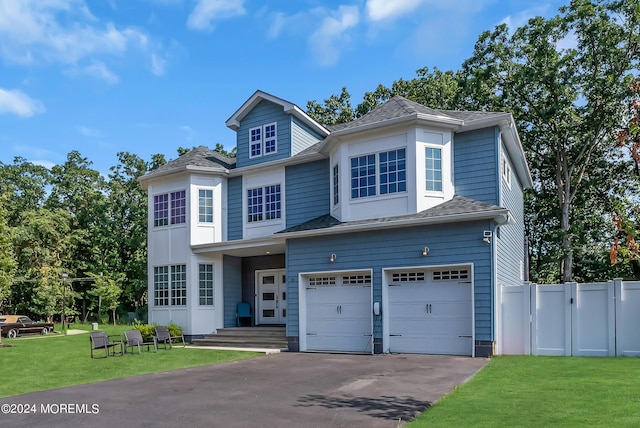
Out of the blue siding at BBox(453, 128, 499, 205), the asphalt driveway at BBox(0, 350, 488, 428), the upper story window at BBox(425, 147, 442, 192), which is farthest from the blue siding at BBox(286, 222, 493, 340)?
the asphalt driveway at BBox(0, 350, 488, 428)

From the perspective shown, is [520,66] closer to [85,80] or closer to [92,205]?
[85,80]

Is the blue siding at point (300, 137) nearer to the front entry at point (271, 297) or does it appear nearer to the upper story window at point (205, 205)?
the upper story window at point (205, 205)

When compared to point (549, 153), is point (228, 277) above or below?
below

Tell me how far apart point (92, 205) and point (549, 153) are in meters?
27.2

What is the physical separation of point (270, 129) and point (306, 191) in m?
2.92

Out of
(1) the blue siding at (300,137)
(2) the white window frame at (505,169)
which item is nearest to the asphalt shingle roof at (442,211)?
(2) the white window frame at (505,169)

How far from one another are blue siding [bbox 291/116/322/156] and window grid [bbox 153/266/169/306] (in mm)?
6555

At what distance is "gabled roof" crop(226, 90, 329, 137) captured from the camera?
18.4 m

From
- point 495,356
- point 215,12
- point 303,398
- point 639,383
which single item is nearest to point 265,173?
point 215,12

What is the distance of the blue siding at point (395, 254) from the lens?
41.8 ft

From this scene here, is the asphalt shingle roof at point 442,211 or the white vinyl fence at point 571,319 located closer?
the white vinyl fence at point 571,319

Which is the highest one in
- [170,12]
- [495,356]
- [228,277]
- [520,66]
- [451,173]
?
[520,66]

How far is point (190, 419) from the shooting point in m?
6.70

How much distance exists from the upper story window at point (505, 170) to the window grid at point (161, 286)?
12.2 m
